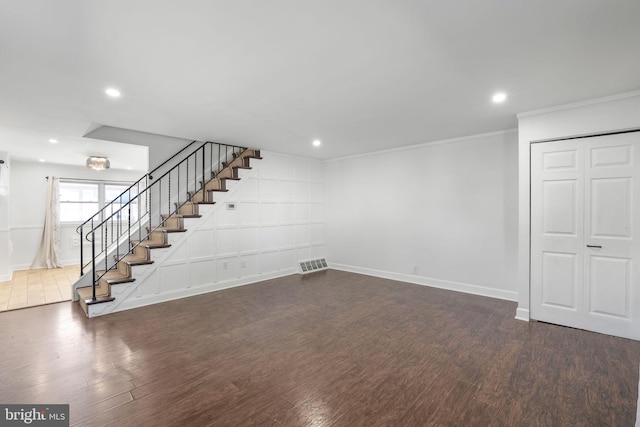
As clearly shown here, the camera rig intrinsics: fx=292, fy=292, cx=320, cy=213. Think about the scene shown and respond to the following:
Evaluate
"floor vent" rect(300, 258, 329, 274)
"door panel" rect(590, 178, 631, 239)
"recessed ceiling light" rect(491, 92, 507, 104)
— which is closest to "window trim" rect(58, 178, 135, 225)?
"floor vent" rect(300, 258, 329, 274)

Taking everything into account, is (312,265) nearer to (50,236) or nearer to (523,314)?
(523,314)

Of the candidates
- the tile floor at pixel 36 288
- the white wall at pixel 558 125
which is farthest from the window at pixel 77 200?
the white wall at pixel 558 125

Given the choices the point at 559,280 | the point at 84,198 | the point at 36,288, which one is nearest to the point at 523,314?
the point at 559,280

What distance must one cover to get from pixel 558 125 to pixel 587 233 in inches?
52.8

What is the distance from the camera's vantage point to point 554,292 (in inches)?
144

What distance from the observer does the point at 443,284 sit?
5.29 m

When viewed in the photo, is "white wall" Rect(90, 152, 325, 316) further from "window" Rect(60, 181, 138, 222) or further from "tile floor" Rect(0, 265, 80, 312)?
"window" Rect(60, 181, 138, 222)

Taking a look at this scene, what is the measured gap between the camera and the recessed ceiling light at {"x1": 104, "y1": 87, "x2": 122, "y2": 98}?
3029 mm

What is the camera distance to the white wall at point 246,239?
462 cm

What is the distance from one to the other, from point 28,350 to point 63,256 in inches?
233

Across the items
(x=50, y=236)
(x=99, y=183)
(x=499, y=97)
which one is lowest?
(x=50, y=236)

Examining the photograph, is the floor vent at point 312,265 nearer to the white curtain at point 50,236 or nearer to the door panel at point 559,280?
the door panel at point 559,280

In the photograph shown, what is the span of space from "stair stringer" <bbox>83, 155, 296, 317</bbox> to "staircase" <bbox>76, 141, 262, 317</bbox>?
9 cm

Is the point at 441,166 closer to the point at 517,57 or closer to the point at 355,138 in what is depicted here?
the point at 355,138
